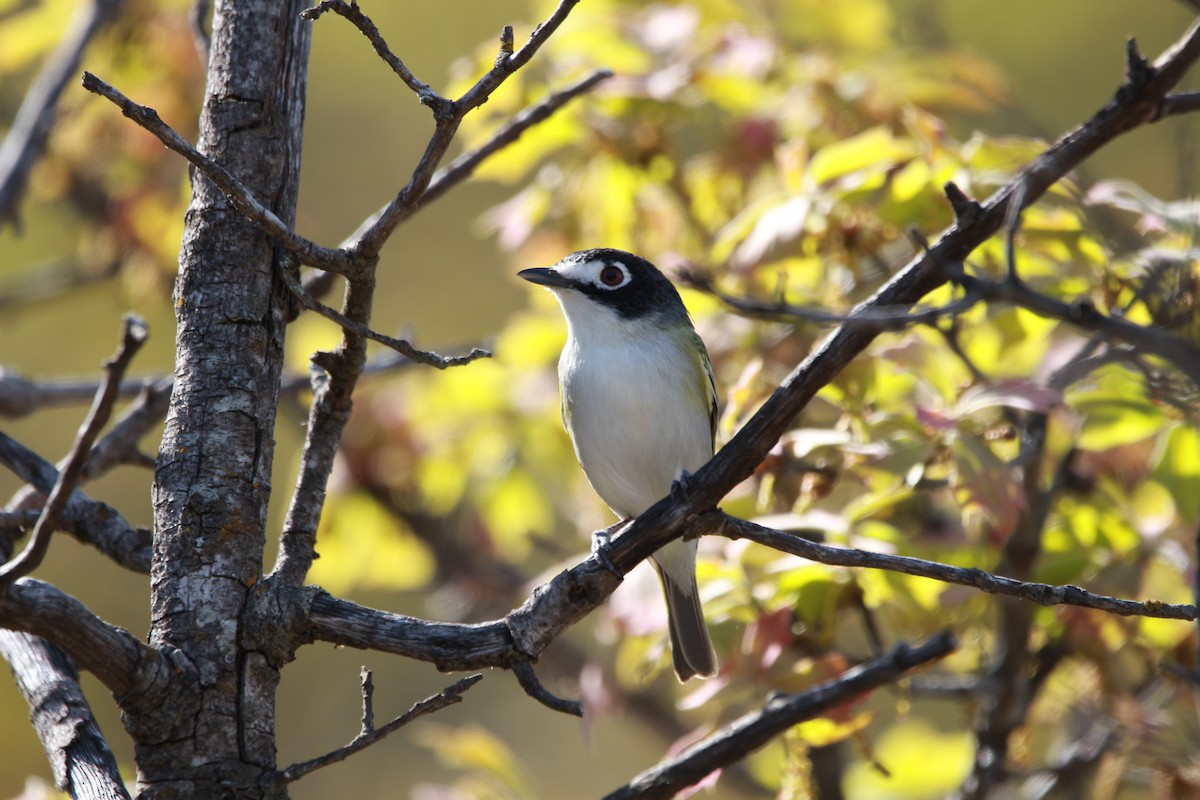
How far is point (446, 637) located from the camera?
81.4 inches

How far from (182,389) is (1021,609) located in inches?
105

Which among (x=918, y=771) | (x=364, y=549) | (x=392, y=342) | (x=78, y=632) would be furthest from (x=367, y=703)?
(x=364, y=549)

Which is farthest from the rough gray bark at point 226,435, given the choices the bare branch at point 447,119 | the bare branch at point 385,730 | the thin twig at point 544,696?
the thin twig at point 544,696

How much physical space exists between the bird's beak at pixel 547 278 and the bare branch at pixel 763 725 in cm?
197

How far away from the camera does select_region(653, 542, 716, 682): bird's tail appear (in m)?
3.90

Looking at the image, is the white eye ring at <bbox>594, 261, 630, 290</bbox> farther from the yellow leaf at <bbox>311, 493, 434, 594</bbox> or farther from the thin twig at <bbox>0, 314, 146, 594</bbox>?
the thin twig at <bbox>0, 314, 146, 594</bbox>

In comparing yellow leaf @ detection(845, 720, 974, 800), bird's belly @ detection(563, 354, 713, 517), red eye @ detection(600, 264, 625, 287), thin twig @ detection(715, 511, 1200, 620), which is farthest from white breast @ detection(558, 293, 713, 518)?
thin twig @ detection(715, 511, 1200, 620)

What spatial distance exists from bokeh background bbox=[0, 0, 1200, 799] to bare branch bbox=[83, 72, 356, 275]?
5.16 metres

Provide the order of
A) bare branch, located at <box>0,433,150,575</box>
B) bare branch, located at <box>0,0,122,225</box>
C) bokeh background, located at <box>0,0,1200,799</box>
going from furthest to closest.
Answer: bokeh background, located at <box>0,0,1200,799</box> < bare branch, located at <box>0,0,122,225</box> < bare branch, located at <box>0,433,150,575</box>

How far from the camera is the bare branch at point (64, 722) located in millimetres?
2020

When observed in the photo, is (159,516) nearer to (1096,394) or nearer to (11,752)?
(1096,394)

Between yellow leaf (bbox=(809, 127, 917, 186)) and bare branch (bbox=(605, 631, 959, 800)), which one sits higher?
yellow leaf (bbox=(809, 127, 917, 186))

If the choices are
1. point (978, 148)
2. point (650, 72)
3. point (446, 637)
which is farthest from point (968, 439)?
point (650, 72)

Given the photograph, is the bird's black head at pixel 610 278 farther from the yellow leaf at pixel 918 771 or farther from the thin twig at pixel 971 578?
the thin twig at pixel 971 578
